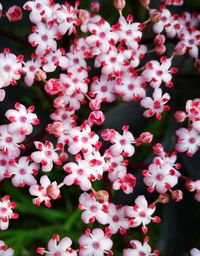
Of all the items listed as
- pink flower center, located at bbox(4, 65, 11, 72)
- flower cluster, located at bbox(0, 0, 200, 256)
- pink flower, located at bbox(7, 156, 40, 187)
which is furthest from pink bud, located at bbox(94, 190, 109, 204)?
pink flower center, located at bbox(4, 65, 11, 72)

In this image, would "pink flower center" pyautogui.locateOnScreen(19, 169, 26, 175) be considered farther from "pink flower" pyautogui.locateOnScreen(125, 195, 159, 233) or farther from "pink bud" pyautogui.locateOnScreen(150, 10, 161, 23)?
"pink bud" pyautogui.locateOnScreen(150, 10, 161, 23)

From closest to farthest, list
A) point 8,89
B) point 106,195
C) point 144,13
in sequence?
1. point 106,195
2. point 8,89
3. point 144,13

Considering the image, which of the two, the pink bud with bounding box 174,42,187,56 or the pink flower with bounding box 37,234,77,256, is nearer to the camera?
the pink flower with bounding box 37,234,77,256

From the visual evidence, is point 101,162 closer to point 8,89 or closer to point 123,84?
point 123,84

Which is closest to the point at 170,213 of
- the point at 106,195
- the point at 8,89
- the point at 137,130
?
the point at 137,130

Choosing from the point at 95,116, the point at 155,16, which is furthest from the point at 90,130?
the point at 155,16

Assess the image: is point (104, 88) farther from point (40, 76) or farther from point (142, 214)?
point (142, 214)

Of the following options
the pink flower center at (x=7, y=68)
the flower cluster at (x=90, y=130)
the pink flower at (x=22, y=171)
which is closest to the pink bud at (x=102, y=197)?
the flower cluster at (x=90, y=130)
